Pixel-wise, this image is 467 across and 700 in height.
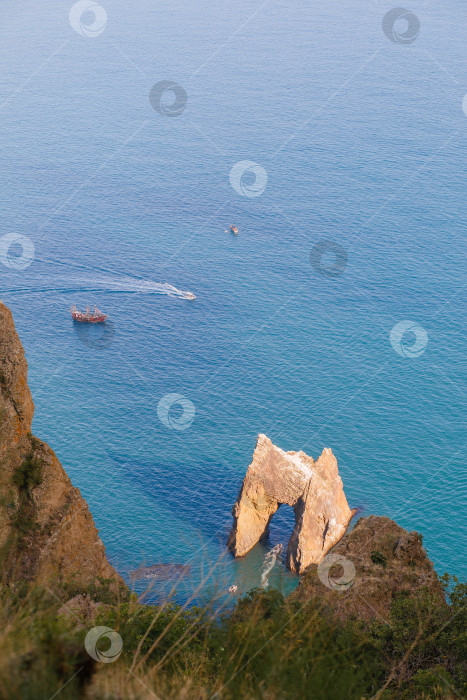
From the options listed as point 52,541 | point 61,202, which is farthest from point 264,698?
point 61,202

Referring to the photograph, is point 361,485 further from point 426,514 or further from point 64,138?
point 64,138

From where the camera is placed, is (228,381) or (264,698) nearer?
(264,698)

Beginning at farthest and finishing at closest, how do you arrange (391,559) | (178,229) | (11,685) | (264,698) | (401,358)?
1. (178,229)
2. (401,358)
3. (391,559)
4. (264,698)
5. (11,685)

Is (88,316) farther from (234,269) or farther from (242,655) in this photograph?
(242,655)

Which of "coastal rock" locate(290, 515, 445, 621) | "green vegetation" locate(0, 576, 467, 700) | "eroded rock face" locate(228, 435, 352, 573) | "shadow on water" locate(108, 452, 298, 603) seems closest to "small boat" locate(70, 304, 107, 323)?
"shadow on water" locate(108, 452, 298, 603)

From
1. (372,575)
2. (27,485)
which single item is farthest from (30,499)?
(372,575)

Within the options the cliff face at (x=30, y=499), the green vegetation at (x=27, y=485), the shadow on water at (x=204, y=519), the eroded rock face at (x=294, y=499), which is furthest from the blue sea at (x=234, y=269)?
the green vegetation at (x=27, y=485)

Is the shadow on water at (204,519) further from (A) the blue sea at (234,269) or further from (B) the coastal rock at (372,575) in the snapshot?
(B) the coastal rock at (372,575)
